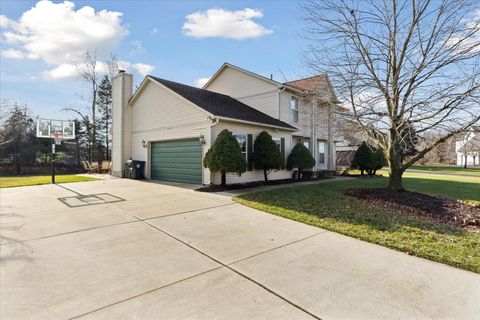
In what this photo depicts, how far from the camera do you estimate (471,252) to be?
3762 mm

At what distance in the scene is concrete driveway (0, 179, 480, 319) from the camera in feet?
7.63

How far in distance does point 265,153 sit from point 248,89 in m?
5.60

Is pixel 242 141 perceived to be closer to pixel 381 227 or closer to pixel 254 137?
pixel 254 137

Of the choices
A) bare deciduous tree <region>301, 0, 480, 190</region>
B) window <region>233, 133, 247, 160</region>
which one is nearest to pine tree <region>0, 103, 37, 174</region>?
window <region>233, 133, 247, 160</region>

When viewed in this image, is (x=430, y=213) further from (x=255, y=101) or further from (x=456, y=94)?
(x=255, y=101)

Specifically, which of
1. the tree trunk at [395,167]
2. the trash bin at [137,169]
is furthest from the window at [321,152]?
the trash bin at [137,169]

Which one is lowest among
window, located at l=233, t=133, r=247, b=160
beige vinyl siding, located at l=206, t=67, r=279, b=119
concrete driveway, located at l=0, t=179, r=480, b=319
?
concrete driveway, located at l=0, t=179, r=480, b=319

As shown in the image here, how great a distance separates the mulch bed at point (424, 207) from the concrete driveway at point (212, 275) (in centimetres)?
331

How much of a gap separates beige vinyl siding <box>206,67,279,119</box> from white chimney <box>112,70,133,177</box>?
5697 mm

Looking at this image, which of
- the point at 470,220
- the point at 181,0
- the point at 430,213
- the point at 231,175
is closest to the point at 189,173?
the point at 231,175

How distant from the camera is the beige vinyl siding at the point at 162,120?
10781mm

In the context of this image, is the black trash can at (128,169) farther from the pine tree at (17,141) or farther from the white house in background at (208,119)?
the pine tree at (17,141)

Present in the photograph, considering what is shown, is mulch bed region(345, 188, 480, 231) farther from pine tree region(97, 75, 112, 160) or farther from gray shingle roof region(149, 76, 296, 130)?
pine tree region(97, 75, 112, 160)

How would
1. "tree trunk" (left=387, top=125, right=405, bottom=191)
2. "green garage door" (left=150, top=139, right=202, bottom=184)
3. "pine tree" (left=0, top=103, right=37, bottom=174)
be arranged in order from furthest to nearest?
"pine tree" (left=0, top=103, right=37, bottom=174) < "green garage door" (left=150, top=139, right=202, bottom=184) < "tree trunk" (left=387, top=125, right=405, bottom=191)
